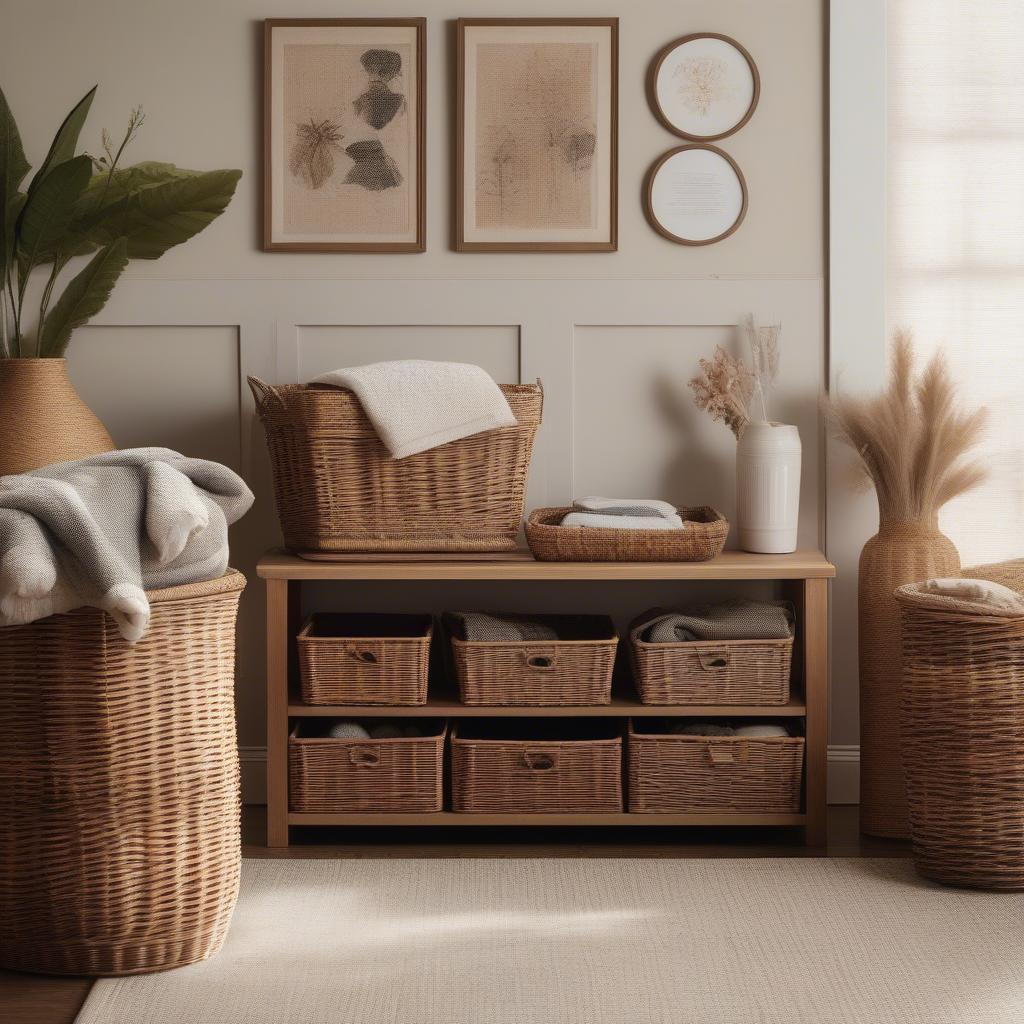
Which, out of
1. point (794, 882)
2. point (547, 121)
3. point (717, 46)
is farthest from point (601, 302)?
point (794, 882)

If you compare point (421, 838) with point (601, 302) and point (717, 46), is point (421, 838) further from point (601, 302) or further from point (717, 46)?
point (717, 46)

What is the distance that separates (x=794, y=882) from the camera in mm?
2303

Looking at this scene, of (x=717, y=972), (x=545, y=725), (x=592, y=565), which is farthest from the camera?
(x=545, y=725)

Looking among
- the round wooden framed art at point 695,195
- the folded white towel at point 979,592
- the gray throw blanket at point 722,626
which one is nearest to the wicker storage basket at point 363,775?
the gray throw blanket at point 722,626

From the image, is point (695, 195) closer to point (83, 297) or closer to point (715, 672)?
point (715, 672)

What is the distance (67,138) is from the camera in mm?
2553

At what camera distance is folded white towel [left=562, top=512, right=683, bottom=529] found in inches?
99.0

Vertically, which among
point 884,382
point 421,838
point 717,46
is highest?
point 717,46

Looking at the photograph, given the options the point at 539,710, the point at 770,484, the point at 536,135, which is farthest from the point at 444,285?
the point at 539,710

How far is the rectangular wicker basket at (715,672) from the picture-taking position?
2512mm

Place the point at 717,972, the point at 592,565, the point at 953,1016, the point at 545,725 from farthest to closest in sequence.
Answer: the point at 545,725 → the point at 592,565 → the point at 717,972 → the point at 953,1016

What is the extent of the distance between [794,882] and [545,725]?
2.30 ft

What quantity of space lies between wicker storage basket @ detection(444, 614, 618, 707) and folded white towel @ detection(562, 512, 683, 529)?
0.24 metres

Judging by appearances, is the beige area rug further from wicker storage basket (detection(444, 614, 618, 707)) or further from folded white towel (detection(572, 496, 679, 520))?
folded white towel (detection(572, 496, 679, 520))
